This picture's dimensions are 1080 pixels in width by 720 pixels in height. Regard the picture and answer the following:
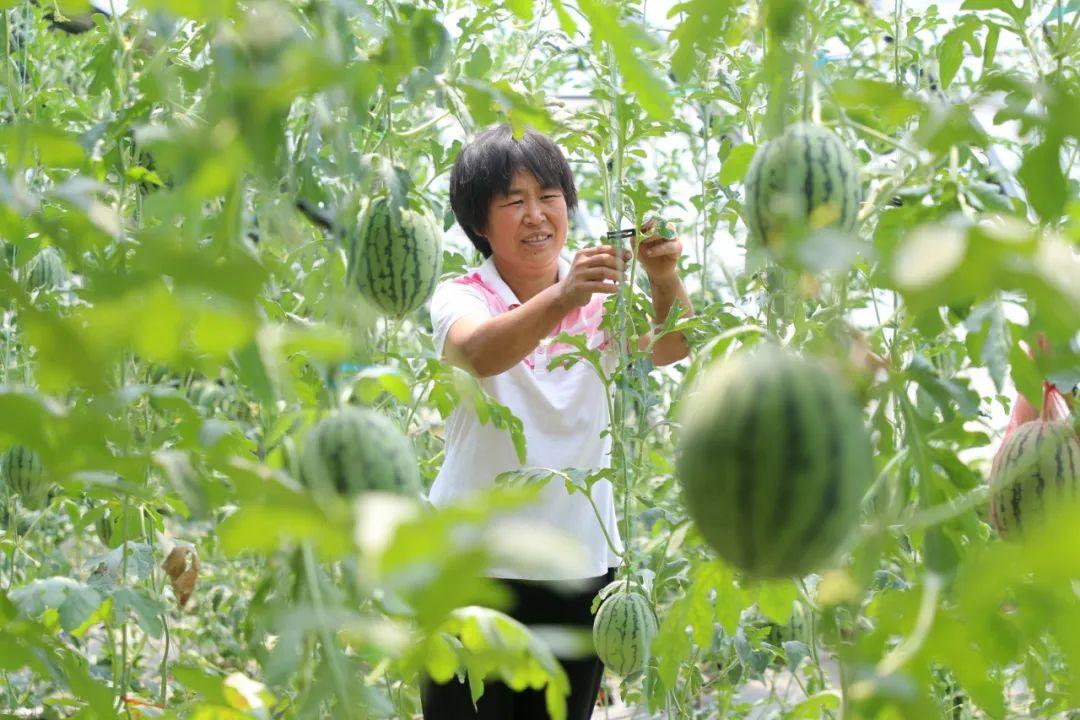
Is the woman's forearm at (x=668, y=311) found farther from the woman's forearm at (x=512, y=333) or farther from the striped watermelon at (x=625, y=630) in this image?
the striped watermelon at (x=625, y=630)

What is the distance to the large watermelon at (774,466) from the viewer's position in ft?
2.65

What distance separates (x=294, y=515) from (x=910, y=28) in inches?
87.4

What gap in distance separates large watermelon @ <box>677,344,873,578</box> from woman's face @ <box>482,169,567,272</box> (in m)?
1.83

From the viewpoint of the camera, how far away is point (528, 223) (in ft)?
8.71

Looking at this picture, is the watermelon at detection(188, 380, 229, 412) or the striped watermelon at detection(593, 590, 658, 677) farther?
the watermelon at detection(188, 380, 229, 412)

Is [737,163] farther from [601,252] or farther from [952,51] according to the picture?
[601,252]

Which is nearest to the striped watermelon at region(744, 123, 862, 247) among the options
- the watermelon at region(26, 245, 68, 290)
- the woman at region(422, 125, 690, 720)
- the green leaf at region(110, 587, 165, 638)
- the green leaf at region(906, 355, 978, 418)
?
the green leaf at region(906, 355, 978, 418)

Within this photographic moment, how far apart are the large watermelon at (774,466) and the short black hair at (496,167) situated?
1.84 m

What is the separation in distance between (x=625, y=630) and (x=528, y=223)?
3.02 ft

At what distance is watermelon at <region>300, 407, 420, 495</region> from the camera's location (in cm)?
95

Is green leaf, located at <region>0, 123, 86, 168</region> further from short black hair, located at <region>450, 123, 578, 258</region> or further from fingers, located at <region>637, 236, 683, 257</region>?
short black hair, located at <region>450, 123, 578, 258</region>

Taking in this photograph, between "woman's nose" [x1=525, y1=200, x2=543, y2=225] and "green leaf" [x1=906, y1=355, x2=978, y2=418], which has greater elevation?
"woman's nose" [x1=525, y1=200, x2=543, y2=225]

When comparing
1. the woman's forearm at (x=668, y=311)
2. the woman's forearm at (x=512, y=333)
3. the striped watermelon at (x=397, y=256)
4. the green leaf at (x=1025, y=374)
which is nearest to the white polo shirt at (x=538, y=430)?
the woman's forearm at (x=668, y=311)

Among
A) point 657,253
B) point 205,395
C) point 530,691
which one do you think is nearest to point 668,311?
point 657,253
